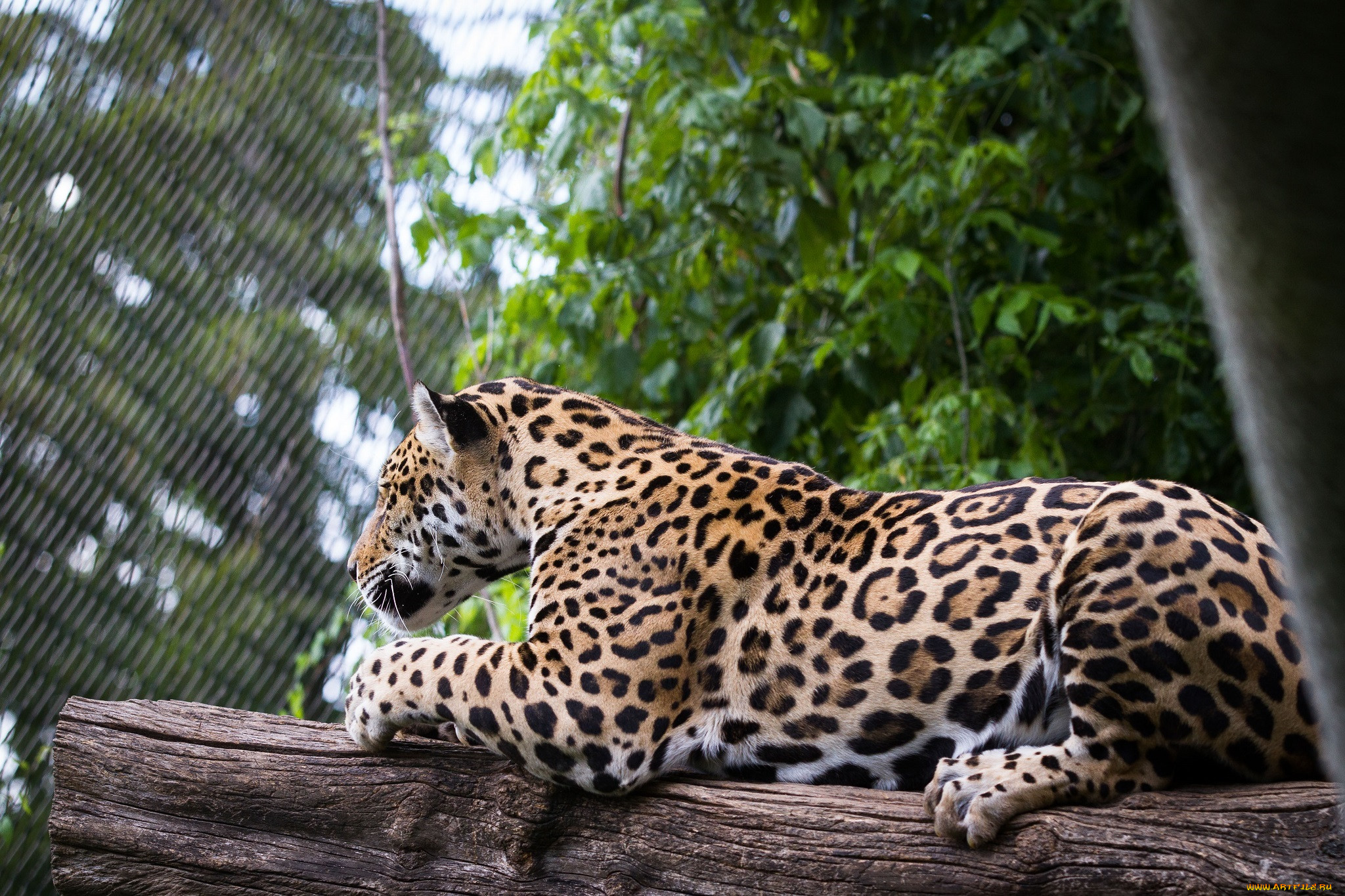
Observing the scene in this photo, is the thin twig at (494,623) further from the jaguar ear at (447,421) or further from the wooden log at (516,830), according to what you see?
the wooden log at (516,830)

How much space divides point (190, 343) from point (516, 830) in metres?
4.99

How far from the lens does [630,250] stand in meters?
6.73

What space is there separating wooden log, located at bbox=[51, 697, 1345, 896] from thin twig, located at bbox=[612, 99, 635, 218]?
387 centimetres

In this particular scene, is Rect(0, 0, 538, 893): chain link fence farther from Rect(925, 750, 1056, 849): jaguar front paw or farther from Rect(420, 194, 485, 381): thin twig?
Rect(925, 750, 1056, 849): jaguar front paw

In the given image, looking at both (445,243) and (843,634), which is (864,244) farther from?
(843,634)

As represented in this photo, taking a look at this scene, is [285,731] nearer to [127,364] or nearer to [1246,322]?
[1246,322]

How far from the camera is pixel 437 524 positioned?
13.2ft

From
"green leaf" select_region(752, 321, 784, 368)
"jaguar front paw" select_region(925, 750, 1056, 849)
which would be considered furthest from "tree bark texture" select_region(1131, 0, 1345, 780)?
"green leaf" select_region(752, 321, 784, 368)

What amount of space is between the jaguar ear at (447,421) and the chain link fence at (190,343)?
281 cm

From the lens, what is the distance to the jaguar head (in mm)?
3984

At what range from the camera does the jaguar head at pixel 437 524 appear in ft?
13.1

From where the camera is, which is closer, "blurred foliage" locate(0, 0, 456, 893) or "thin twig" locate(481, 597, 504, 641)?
"thin twig" locate(481, 597, 504, 641)

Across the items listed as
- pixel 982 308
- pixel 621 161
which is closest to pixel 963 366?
pixel 982 308

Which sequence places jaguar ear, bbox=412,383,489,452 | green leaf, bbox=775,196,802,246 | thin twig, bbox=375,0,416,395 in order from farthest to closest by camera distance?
green leaf, bbox=775,196,802,246 < thin twig, bbox=375,0,416,395 < jaguar ear, bbox=412,383,489,452
